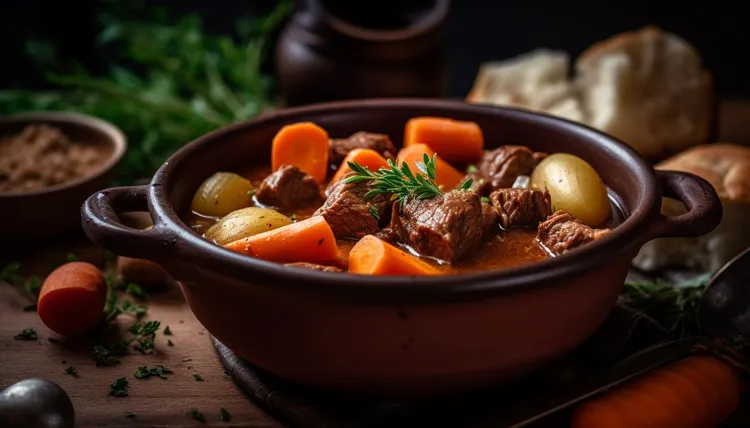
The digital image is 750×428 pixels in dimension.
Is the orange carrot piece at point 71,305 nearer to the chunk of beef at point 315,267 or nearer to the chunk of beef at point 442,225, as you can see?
the chunk of beef at point 315,267

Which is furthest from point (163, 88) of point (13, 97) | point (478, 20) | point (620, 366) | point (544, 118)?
point (620, 366)

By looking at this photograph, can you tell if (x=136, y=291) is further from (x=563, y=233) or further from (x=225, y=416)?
(x=563, y=233)

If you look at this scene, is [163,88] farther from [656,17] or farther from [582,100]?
[656,17]

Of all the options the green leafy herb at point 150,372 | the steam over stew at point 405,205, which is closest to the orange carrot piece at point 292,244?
the steam over stew at point 405,205

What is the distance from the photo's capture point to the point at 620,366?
2.21 meters

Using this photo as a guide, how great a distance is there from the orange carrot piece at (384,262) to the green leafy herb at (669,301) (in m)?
0.95

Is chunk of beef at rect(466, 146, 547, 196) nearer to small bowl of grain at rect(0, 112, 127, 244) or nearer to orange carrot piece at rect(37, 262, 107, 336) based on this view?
orange carrot piece at rect(37, 262, 107, 336)

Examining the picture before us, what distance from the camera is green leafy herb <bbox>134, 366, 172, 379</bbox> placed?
7.45 ft

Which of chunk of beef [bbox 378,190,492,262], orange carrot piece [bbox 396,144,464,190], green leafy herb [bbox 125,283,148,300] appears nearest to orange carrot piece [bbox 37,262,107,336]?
green leafy herb [bbox 125,283,148,300]

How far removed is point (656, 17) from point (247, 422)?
4201 millimetres

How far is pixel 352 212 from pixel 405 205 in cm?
15

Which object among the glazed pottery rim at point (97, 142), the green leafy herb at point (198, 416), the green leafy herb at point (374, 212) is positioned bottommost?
the green leafy herb at point (198, 416)

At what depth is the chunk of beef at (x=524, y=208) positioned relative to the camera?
2.34m

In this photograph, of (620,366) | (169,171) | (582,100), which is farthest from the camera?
(582,100)
